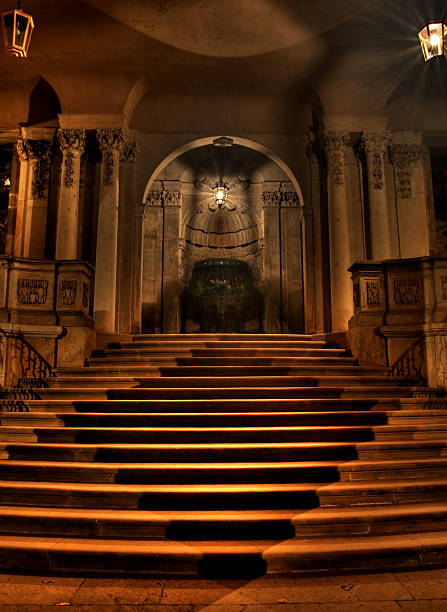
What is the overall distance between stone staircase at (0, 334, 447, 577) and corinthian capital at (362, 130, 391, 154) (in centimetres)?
698

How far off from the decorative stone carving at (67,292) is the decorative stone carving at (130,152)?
5.37 meters

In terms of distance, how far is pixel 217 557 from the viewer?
3184mm

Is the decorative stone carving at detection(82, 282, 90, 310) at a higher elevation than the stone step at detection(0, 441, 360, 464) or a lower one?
higher

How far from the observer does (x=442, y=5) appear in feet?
32.5

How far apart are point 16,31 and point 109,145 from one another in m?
4.03

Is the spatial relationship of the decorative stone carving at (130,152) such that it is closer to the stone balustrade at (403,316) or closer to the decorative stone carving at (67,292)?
the decorative stone carving at (67,292)

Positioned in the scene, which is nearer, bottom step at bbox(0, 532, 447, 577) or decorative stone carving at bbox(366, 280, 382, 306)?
bottom step at bbox(0, 532, 447, 577)

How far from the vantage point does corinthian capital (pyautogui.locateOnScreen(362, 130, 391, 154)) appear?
36.7 ft

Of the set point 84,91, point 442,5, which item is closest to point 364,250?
point 442,5

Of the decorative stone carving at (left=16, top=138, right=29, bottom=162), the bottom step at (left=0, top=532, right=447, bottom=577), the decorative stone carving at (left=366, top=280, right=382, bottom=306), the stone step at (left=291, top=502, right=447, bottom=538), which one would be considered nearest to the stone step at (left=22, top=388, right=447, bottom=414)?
the stone step at (left=291, top=502, right=447, bottom=538)

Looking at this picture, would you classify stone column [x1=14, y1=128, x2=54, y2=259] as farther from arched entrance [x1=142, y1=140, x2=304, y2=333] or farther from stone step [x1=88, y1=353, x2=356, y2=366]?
stone step [x1=88, y1=353, x2=356, y2=366]

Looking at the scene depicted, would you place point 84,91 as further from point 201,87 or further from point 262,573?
point 262,573

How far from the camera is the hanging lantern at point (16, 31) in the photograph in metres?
7.06

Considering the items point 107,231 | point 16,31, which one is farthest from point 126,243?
point 16,31
